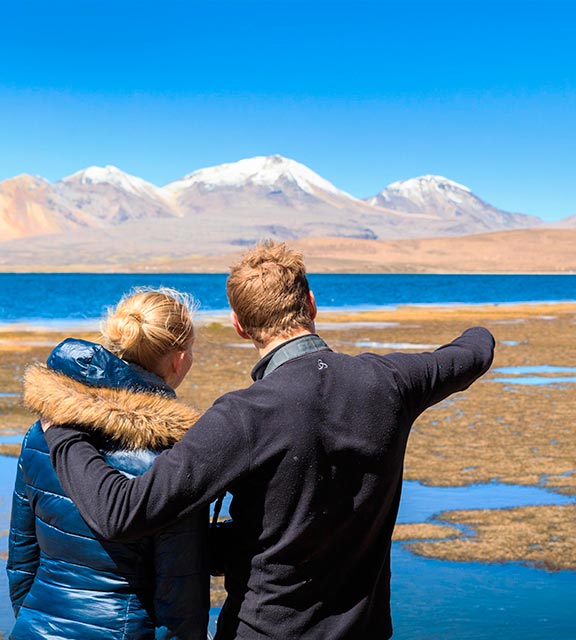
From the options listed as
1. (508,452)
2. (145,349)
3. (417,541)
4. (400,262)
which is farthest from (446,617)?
(400,262)

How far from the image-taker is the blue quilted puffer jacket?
249 cm

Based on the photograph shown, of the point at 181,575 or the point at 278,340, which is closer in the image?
the point at 181,575

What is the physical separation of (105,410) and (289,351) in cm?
54

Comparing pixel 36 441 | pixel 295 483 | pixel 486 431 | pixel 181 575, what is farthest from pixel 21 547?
pixel 486 431

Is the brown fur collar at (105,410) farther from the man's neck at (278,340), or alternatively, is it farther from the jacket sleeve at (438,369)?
the jacket sleeve at (438,369)

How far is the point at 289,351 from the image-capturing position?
8.45 ft

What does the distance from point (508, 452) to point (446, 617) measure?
5652 mm

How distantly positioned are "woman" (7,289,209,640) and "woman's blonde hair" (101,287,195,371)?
0.12 m

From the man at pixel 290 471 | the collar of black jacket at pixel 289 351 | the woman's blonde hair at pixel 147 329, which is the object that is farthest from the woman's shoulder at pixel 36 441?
the collar of black jacket at pixel 289 351

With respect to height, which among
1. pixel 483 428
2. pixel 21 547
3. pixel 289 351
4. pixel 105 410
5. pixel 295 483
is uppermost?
pixel 289 351

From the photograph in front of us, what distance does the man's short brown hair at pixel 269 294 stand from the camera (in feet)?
8.60

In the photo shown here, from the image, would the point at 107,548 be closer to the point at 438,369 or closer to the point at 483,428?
the point at 438,369

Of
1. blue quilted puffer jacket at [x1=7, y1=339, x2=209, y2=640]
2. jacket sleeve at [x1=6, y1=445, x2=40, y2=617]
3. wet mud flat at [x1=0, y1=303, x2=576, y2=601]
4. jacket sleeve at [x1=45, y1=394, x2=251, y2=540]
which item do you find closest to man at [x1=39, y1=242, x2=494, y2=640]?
jacket sleeve at [x1=45, y1=394, x2=251, y2=540]

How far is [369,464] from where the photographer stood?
2.58m
